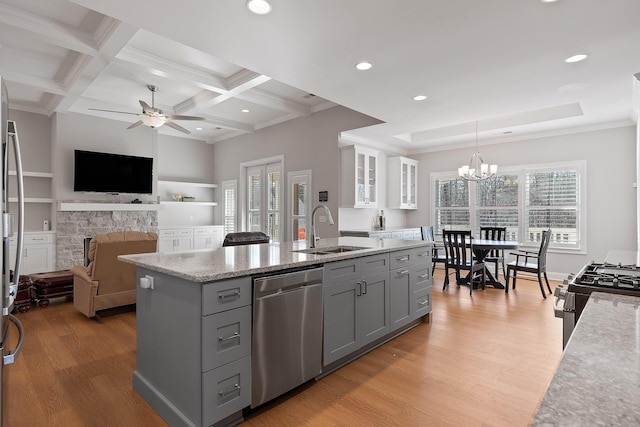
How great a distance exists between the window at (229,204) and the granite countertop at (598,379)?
7.63 metres

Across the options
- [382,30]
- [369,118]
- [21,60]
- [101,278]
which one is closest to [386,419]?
[382,30]

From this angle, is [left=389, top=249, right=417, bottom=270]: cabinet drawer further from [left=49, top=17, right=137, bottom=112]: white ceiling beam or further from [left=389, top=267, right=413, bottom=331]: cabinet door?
[left=49, top=17, right=137, bottom=112]: white ceiling beam

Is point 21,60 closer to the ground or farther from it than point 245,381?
farther from it

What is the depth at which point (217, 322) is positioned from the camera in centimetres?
189

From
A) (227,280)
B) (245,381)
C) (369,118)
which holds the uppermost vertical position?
(369,118)

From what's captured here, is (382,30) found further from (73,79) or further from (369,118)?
(73,79)

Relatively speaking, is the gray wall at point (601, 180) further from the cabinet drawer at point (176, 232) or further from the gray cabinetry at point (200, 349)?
the cabinet drawer at point (176, 232)

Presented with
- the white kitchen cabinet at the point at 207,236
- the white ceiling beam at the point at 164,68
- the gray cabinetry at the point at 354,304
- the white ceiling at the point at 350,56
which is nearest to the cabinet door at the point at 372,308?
the gray cabinetry at the point at 354,304

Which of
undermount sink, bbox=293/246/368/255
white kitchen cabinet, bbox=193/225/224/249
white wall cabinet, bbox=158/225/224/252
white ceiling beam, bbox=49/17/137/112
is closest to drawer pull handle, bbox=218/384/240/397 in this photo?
undermount sink, bbox=293/246/368/255

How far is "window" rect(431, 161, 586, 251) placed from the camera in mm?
6004

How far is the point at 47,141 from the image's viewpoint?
6.42 m

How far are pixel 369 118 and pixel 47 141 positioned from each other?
5973 mm

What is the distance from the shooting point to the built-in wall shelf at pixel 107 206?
19.5ft

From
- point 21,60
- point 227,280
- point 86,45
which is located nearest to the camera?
point 227,280
